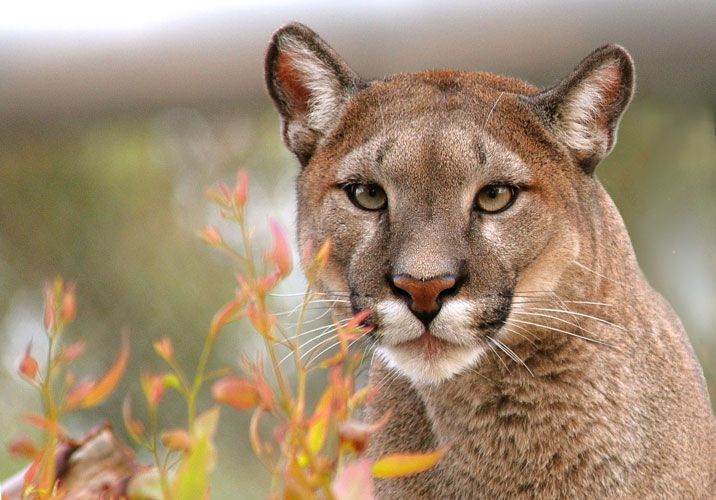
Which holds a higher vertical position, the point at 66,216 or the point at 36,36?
the point at 36,36

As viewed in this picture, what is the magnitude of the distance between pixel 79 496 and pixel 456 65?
2.75 m

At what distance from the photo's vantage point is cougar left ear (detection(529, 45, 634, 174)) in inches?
109

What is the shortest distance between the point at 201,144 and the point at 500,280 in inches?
125

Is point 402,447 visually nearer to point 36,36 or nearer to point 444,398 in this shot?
point 444,398

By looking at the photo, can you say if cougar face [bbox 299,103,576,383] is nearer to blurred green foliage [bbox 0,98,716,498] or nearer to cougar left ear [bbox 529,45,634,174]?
cougar left ear [bbox 529,45,634,174]

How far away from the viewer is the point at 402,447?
2.86 m

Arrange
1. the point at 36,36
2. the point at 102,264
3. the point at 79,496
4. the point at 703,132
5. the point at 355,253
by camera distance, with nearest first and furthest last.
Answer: the point at 79,496 < the point at 355,253 < the point at 36,36 < the point at 703,132 < the point at 102,264

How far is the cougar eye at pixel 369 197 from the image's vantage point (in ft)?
8.72

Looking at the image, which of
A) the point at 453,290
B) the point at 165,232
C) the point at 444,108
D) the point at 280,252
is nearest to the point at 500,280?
the point at 453,290

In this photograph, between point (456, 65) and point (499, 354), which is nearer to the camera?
point (499, 354)

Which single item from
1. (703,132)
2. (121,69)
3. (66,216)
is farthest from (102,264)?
(703,132)

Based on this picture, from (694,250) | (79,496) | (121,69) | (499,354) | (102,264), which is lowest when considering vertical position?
(102,264)

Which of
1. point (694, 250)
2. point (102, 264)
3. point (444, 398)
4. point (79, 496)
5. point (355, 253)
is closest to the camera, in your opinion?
point (79, 496)

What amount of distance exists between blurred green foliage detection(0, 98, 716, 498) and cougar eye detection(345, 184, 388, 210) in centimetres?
151
